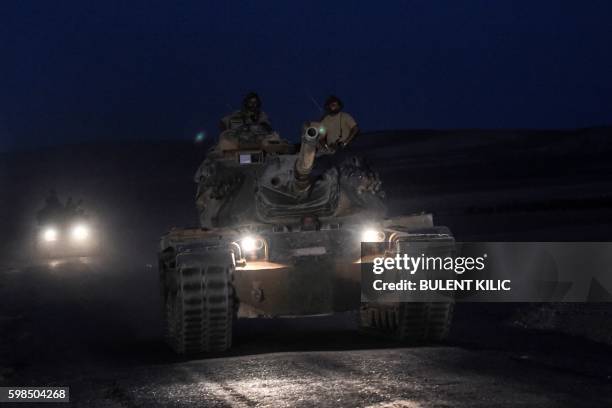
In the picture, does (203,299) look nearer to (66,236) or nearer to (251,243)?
(251,243)

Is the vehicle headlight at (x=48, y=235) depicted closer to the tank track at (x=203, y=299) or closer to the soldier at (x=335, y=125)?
the soldier at (x=335, y=125)

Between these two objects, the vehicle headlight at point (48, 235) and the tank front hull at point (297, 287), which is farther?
the vehicle headlight at point (48, 235)

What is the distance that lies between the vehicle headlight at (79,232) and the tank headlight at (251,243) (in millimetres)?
25484

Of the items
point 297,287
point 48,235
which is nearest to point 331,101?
point 297,287

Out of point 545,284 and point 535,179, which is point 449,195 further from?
point 545,284

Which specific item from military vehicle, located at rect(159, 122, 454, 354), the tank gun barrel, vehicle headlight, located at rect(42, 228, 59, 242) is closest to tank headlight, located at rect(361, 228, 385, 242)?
military vehicle, located at rect(159, 122, 454, 354)

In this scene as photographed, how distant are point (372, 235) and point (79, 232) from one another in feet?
84.6

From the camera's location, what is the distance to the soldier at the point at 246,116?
17.2 meters

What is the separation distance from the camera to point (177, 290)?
45.9ft

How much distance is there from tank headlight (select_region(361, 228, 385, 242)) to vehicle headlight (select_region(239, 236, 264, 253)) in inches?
57.4

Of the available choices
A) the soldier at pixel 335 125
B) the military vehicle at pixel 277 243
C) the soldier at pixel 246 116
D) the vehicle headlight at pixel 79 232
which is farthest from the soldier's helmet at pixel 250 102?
the vehicle headlight at pixel 79 232

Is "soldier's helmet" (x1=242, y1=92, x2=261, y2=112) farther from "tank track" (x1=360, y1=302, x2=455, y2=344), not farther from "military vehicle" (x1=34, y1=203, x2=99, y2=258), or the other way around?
"military vehicle" (x1=34, y1=203, x2=99, y2=258)

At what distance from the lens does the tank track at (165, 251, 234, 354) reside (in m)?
13.8

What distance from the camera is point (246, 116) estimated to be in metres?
17.2
